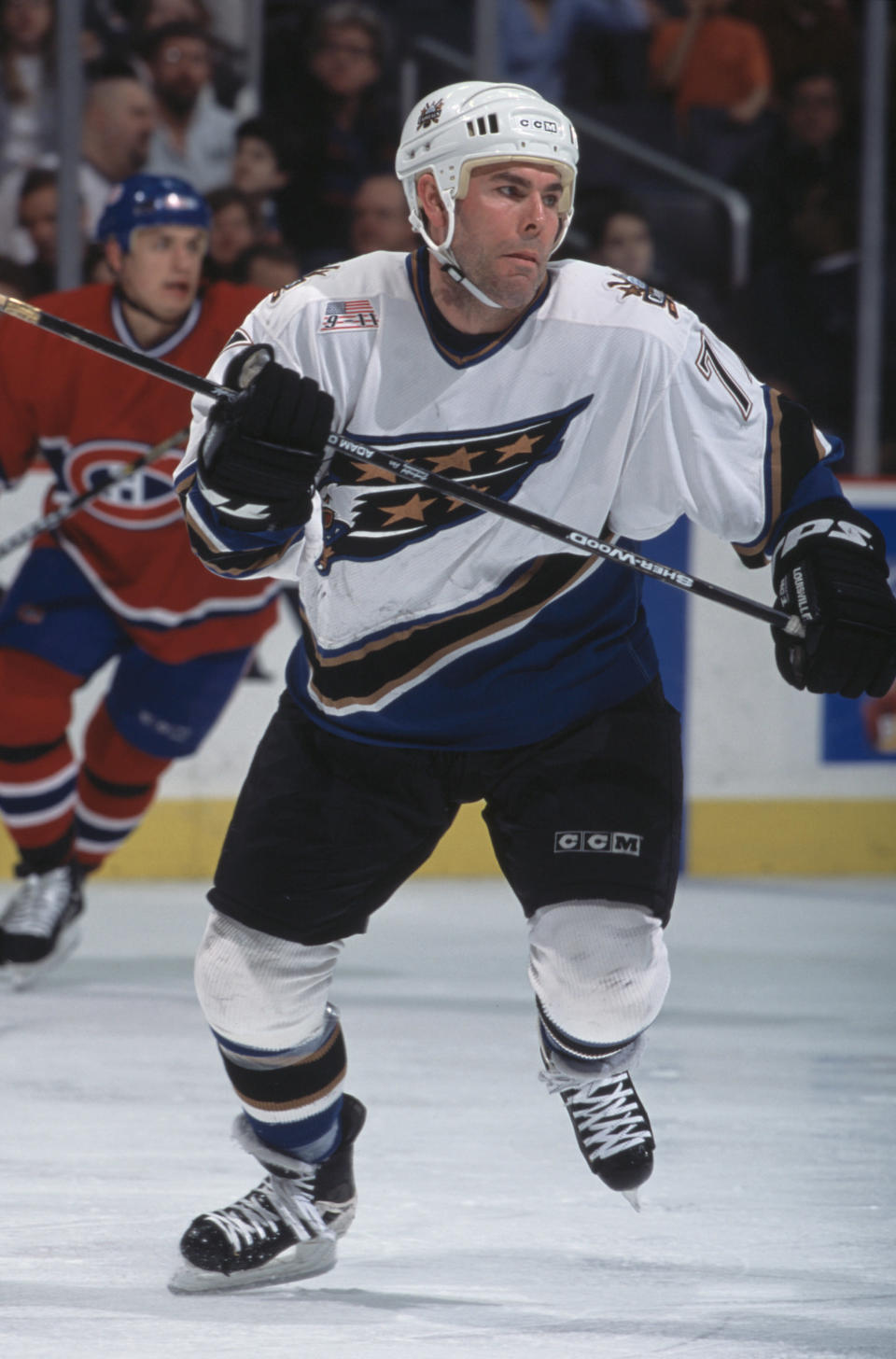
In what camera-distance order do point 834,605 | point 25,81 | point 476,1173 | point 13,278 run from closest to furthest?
point 834,605
point 476,1173
point 13,278
point 25,81

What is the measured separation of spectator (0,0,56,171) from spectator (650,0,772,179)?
79.4 inches

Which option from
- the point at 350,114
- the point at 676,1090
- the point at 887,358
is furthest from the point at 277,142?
the point at 676,1090

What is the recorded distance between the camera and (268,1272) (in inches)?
87.3

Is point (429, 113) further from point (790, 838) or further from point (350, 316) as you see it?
point (790, 838)

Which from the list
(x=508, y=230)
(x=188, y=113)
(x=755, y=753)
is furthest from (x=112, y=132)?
(x=508, y=230)

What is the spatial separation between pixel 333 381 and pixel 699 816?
3.34 m

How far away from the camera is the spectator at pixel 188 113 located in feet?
18.1

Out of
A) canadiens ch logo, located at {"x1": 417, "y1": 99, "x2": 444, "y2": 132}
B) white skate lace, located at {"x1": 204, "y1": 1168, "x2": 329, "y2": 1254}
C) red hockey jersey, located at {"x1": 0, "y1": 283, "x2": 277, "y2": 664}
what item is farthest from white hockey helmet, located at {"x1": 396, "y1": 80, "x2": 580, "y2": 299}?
red hockey jersey, located at {"x1": 0, "y1": 283, "x2": 277, "y2": 664}

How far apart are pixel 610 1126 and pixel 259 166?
3.87 meters

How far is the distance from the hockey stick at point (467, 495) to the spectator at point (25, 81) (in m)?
3.50

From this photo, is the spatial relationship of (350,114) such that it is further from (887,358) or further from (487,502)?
(487,502)

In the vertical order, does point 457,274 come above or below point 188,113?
above

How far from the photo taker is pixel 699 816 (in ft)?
17.4

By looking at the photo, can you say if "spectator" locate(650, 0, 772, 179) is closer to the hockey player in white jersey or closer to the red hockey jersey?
the red hockey jersey
